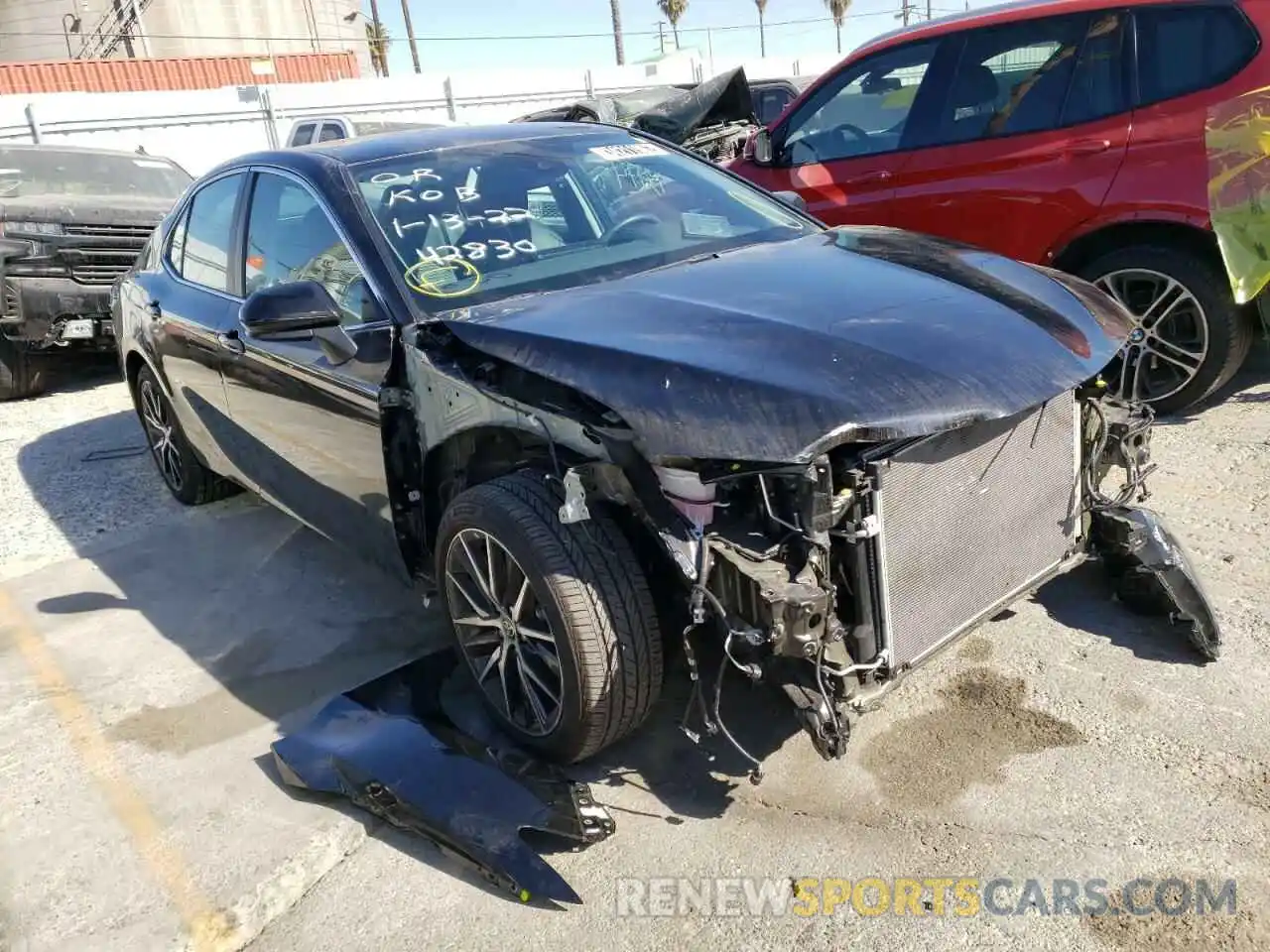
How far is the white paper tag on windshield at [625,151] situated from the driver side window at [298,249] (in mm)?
1106

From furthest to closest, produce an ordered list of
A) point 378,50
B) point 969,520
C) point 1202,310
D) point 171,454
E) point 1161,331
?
point 378,50 → point 171,454 → point 1161,331 → point 1202,310 → point 969,520

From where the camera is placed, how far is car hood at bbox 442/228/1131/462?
2.34 meters

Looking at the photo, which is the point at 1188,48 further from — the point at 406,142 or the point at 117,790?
the point at 117,790

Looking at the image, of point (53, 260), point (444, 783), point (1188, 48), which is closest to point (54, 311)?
point (53, 260)

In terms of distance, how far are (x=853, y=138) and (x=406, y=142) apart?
3.15 metres

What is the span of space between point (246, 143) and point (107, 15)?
21.2 m

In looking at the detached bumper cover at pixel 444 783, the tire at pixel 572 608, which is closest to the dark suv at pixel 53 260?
the detached bumper cover at pixel 444 783

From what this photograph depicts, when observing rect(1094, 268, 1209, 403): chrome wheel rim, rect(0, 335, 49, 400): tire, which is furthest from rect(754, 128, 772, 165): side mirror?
rect(0, 335, 49, 400): tire

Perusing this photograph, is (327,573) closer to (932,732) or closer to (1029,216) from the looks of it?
(932,732)

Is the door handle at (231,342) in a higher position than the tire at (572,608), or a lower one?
higher

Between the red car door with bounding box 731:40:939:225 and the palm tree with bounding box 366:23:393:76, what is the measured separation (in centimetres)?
5171

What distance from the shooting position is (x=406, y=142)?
381 cm

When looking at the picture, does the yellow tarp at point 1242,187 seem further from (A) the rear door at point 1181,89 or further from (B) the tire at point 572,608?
(B) the tire at point 572,608

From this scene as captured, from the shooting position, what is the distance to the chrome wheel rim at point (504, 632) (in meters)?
2.84
